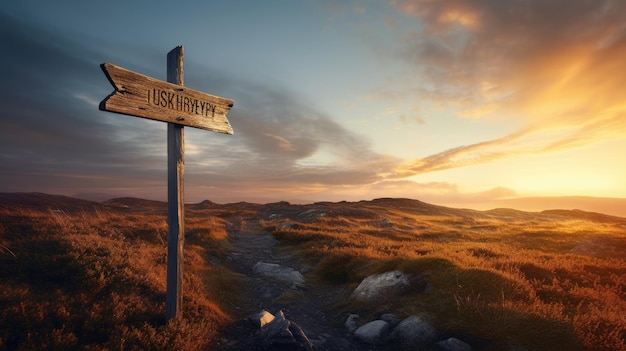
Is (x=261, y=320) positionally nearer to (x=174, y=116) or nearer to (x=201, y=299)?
(x=201, y=299)

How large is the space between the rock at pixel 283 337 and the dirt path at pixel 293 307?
334 millimetres

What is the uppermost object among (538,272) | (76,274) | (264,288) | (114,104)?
(114,104)

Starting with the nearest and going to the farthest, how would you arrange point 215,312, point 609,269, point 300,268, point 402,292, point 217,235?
point 215,312
point 402,292
point 609,269
point 300,268
point 217,235

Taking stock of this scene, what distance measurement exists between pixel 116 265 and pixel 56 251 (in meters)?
1.93

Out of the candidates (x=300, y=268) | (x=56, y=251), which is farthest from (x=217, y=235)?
(x=56, y=251)

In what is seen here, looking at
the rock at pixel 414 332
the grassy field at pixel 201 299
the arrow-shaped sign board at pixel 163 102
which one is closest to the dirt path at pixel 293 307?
the grassy field at pixel 201 299

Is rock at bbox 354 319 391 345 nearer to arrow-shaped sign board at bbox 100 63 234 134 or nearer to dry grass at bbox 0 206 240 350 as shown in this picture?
dry grass at bbox 0 206 240 350

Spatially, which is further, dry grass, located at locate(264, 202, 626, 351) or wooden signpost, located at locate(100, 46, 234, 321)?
wooden signpost, located at locate(100, 46, 234, 321)

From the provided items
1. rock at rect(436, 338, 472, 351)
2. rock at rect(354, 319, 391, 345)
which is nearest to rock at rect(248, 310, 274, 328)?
rock at rect(354, 319, 391, 345)

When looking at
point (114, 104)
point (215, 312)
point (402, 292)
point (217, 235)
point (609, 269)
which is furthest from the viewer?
point (217, 235)

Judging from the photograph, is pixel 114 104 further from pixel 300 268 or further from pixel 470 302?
pixel 300 268

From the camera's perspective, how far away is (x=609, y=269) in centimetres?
1263

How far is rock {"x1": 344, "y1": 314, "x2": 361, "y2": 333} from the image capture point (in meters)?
8.92

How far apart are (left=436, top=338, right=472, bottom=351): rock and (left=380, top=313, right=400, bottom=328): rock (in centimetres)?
158
